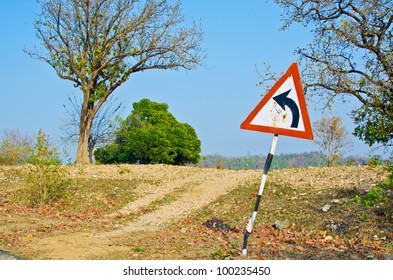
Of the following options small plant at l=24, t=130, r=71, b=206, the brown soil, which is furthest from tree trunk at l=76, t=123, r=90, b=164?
small plant at l=24, t=130, r=71, b=206

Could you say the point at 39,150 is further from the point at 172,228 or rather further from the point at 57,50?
the point at 57,50

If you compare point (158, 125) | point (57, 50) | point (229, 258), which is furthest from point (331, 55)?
point (158, 125)

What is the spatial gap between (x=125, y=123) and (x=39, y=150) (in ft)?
52.1

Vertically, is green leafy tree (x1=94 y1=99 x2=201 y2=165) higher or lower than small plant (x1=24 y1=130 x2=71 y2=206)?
higher

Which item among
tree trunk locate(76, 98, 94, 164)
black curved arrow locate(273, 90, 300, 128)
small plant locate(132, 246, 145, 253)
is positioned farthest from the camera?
tree trunk locate(76, 98, 94, 164)

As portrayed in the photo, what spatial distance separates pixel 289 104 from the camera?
654cm

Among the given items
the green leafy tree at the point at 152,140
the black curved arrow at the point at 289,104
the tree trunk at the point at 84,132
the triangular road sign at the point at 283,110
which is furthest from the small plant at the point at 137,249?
the green leafy tree at the point at 152,140

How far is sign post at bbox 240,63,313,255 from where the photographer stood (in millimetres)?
6504

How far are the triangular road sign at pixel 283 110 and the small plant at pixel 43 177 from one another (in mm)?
8476

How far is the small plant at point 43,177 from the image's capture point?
538 inches

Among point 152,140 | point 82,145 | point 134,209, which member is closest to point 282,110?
point 134,209

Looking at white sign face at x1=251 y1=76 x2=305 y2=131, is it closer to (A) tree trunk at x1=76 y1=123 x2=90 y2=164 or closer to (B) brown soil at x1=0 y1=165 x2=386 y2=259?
(B) brown soil at x1=0 y1=165 x2=386 y2=259

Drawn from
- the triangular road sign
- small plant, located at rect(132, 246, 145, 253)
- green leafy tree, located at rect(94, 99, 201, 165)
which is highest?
green leafy tree, located at rect(94, 99, 201, 165)
